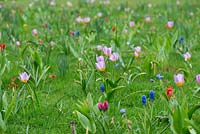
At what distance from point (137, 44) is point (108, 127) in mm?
3160

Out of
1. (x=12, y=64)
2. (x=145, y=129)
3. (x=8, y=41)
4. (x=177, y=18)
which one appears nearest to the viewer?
(x=145, y=129)

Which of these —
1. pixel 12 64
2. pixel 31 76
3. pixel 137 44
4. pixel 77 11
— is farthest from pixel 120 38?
pixel 77 11

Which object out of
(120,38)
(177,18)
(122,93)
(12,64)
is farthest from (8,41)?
(177,18)

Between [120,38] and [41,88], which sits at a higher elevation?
[120,38]

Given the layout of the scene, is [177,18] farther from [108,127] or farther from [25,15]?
[108,127]

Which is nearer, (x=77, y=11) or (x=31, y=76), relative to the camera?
(x=31, y=76)

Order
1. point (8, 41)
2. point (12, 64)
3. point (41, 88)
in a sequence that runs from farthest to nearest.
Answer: point (8, 41), point (12, 64), point (41, 88)

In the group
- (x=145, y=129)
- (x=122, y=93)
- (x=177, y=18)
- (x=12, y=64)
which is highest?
(x=177, y=18)

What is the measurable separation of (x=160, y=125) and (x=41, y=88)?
56.2 inches

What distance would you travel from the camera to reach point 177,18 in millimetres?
7582

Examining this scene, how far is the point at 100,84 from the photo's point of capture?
13.7 ft

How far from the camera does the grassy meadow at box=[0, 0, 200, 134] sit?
2.95 m

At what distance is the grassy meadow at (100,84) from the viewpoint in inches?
116

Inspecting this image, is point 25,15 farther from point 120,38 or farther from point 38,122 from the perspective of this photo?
point 38,122
